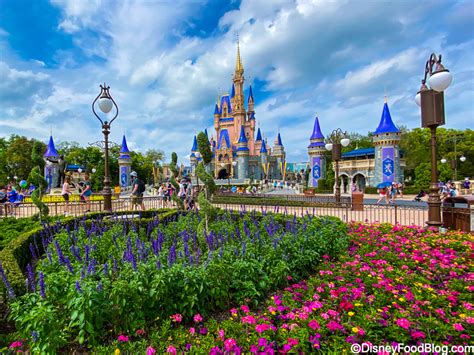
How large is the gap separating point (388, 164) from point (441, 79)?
85.2 ft

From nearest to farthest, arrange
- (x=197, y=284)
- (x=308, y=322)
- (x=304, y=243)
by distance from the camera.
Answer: (x=308, y=322)
(x=197, y=284)
(x=304, y=243)

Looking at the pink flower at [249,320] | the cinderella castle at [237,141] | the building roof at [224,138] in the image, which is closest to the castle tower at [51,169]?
the cinderella castle at [237,141]

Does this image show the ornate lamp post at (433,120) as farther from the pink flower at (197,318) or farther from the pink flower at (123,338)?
the pink flower at (123,338)

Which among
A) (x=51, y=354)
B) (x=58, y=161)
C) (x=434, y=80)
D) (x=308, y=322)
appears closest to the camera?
(x=51, y=354)

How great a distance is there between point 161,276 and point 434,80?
6991 millimetres

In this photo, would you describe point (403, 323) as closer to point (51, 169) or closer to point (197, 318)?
point (197, 318)

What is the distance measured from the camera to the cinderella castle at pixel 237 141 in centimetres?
6012

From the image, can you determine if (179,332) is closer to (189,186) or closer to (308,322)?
(308,322)

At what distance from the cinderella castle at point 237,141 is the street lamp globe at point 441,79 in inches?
1957

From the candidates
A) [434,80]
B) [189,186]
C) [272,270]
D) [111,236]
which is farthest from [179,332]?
[189,186]

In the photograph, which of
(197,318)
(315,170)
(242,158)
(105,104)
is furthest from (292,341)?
(242,158)

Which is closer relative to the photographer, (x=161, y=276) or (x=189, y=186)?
(x=161, y=276)

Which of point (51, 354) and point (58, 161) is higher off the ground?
point (58, 161)

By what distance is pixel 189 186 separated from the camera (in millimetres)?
12641
